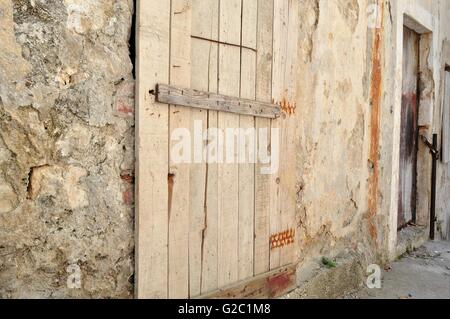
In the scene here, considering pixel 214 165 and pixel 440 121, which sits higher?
pixel 440 121

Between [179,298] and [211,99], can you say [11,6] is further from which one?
[179,298]

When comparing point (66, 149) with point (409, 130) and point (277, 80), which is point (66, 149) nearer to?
point (277, 80)

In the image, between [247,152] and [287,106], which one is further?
[287,106]

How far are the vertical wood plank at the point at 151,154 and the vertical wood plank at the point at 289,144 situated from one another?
2.68 ft

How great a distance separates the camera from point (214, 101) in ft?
5.85

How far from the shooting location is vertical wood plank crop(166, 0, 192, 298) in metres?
1.64

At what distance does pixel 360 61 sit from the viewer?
2998mm

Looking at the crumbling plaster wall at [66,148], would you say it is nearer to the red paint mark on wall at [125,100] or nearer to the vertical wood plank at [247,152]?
the red paint mark on wall at [125,100]

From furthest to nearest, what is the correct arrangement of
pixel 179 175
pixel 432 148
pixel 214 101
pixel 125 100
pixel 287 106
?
pixel 432 148
pixel 287 106
pixel 214 101
pixel 179 175
pixel 125 100

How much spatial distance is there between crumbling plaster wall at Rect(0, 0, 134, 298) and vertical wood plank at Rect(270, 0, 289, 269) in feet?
2.81

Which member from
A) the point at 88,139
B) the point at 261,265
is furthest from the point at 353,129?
the point at 88,139

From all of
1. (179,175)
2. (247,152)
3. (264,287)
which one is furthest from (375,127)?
(179,175)

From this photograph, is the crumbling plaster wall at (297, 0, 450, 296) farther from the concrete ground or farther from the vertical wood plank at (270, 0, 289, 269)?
the vertical wood plank at (270, 0, 289, 269)

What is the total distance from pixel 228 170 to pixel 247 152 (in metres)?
0.16
